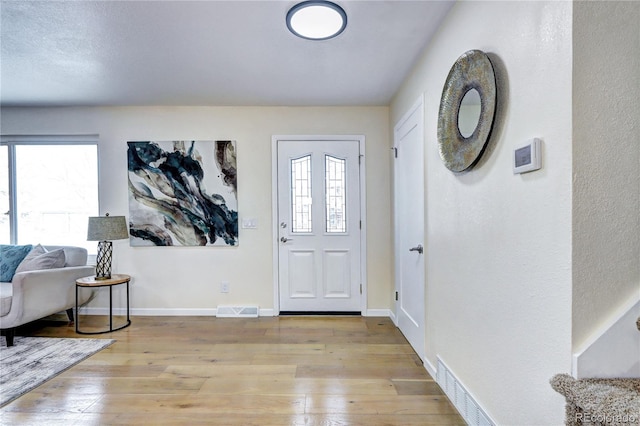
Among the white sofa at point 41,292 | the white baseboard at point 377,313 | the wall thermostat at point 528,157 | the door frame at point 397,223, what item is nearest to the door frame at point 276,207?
the white baseboard at point 377,313

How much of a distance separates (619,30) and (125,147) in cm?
404

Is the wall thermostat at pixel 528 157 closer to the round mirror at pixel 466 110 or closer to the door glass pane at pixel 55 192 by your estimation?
the round mirror at pixel 466 110

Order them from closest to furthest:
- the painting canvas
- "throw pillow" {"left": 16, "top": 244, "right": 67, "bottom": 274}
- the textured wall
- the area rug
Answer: the textured wall → the area rug → "throw pillow" {"left": 16, "top": 244, "right": 67, "bottom": 274} → the painting canvas

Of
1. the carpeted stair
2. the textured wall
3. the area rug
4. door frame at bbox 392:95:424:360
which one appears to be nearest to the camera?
the carpeted stair

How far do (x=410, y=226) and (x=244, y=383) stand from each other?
1761 mm

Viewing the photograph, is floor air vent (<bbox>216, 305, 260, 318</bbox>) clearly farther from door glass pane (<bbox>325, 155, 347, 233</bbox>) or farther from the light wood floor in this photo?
door glass pane (<bbox>325, 155, 347, 233</bbox>)

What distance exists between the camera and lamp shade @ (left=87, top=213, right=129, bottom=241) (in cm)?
296

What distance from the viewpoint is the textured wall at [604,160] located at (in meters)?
0.97

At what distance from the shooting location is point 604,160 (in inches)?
38.3

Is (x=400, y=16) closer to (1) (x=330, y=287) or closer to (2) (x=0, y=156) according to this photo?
(1) (x=330, y=287)

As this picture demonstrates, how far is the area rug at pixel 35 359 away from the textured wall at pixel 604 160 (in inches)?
121

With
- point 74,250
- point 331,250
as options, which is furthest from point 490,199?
point 74,250

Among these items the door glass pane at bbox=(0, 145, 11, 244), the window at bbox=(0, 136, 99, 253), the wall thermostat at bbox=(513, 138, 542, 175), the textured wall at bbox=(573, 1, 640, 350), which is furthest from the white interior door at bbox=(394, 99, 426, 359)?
the door glass pane at bbox=(0, 145, 11, 244)

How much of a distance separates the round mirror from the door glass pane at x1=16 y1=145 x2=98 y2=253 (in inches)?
Answer: 149
